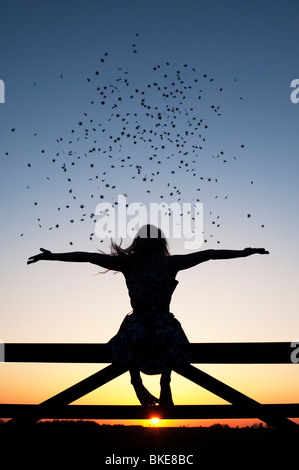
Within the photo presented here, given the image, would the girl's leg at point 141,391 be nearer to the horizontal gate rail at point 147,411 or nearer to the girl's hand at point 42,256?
the horizontal gate rail at point 147,411

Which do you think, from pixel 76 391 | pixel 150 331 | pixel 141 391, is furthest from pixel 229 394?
pixel 76 391

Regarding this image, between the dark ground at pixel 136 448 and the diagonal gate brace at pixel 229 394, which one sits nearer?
the dark ground at pixel 136 448

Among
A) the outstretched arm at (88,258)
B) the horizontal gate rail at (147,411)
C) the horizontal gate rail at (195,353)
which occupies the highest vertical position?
the outstretched arm at (88,258)

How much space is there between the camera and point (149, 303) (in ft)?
17.3

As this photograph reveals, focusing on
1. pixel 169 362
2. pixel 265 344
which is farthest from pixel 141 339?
pixel 265 344

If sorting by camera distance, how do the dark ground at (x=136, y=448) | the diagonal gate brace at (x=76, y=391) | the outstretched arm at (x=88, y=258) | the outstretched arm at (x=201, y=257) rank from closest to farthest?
the dark ground at (x=136, y=448) → the diagonal gate brace at (x=76, y=391) → the outstretched arm at (x=88, y=258) → the outstretched arm at (x=201, y=257)

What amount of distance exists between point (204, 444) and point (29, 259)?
Result: 8.69 ft

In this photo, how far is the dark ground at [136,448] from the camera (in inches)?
161

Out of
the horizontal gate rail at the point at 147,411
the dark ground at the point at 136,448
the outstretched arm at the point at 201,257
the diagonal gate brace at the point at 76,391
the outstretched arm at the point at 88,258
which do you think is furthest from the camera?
the outstretched arm at the point at 201,257

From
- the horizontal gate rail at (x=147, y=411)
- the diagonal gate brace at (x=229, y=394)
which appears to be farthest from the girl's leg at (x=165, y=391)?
the horizontal gate rail at (x=147, y=411)

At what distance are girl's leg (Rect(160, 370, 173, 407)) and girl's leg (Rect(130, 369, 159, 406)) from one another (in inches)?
3.1

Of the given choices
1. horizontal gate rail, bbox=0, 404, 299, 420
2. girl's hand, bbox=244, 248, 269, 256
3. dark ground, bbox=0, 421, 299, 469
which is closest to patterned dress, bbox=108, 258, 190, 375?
horizontal gate rail, bbox=0, 404, 299, 420

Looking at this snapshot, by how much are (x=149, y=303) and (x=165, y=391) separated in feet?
3.06
